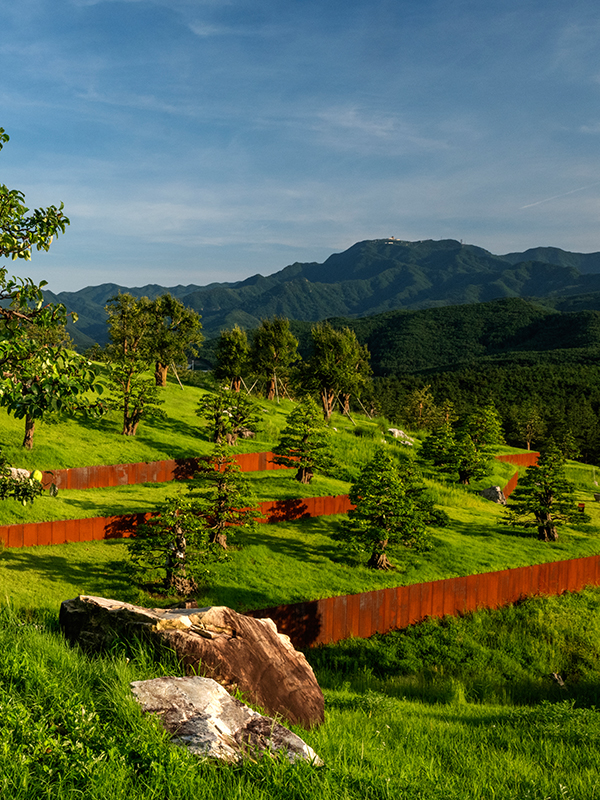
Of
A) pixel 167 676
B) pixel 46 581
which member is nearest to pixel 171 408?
pixel 46 581

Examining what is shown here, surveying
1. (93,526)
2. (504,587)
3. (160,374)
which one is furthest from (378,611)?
(160,374)

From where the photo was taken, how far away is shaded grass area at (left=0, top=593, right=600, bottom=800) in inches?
170

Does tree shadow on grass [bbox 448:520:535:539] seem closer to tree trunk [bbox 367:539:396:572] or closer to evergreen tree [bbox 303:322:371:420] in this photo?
tree trunk [bbox 367:539:396:572]

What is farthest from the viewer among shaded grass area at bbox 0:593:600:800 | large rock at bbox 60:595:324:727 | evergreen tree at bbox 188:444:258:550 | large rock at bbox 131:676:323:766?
evergreen tree at bbox 188:444:258:550

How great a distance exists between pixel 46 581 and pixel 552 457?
22.5 metres

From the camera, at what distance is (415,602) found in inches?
697

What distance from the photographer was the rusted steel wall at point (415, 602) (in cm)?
1579

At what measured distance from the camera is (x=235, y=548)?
20766 mm

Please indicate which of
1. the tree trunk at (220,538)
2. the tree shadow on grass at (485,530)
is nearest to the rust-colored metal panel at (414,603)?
the tree trunk at (220,538)

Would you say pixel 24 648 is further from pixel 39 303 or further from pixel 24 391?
pixel 39 303

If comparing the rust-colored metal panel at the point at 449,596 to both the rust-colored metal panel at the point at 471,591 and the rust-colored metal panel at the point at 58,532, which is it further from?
the rust-colored metal panel at the point at 58,532

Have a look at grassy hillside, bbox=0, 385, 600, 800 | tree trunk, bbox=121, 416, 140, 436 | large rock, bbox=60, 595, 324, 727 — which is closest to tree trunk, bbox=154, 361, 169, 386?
grassy hillside, bbox=0, 385, 600, 800

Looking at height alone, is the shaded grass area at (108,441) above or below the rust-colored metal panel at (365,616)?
above

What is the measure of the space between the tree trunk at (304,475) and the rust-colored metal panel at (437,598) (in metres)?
12.5
